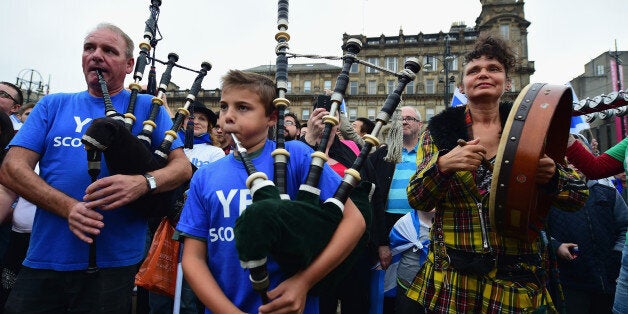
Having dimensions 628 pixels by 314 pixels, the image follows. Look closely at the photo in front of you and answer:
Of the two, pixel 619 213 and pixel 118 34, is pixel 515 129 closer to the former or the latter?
pixel 118 34

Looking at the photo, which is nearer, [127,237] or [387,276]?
[127,237]

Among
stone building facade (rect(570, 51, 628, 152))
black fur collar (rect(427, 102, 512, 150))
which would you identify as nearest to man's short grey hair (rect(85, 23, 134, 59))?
black fur collar (rect(427, 102, 512, 150))

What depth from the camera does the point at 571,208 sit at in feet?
6.45

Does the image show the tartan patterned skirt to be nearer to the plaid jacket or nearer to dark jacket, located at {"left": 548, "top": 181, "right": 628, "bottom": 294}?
the plaid jacket

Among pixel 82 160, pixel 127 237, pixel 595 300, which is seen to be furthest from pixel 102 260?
pixel 595 300

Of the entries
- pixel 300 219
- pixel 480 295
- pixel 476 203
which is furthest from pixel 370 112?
pixel 300 219

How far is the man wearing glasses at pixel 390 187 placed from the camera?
3588 mm

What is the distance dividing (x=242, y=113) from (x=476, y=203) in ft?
4.26

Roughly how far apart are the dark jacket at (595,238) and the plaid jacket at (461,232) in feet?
6.45

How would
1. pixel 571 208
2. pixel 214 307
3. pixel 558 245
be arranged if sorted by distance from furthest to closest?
pixel 558 245 < pixel 571 208 < pixel 214 307

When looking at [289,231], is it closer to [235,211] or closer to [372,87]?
[235,211]

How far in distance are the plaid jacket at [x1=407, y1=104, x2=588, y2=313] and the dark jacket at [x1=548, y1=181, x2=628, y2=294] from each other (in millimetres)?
1965

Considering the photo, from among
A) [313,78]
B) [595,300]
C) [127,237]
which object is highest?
[313,78]

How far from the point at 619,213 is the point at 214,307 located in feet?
13.1
